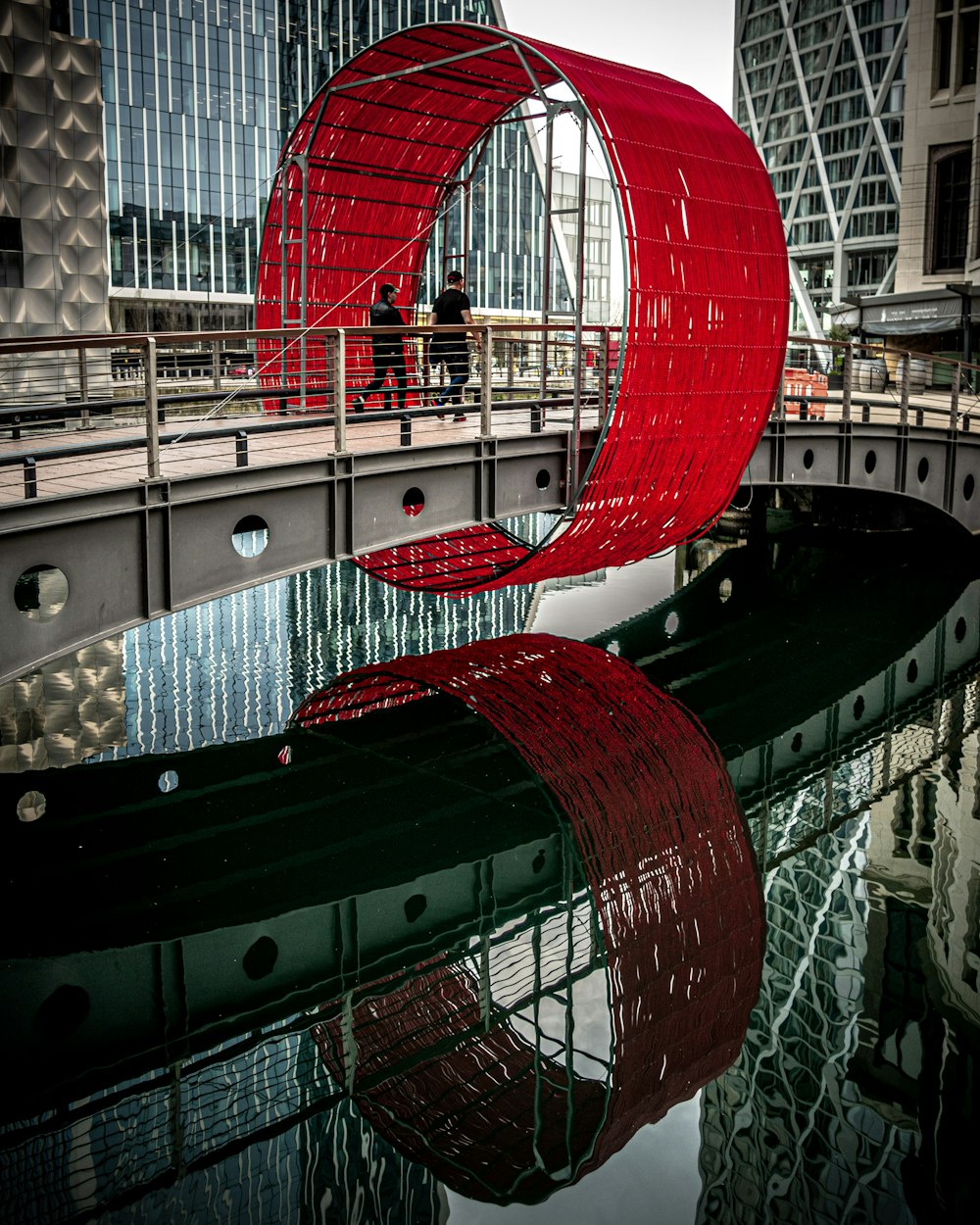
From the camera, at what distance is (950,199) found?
206ft

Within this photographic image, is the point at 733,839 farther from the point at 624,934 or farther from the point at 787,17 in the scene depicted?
the point at 787,17

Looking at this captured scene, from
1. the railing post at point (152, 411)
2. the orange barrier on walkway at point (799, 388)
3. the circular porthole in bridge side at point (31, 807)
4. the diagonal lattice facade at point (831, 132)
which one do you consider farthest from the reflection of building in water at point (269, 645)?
the diagonal lattice facade at point (831, 132)

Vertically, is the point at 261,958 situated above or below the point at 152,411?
below

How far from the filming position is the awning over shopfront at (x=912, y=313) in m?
51.3

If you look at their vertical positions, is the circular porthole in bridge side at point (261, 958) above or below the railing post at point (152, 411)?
below

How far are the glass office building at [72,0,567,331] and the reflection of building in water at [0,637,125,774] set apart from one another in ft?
202

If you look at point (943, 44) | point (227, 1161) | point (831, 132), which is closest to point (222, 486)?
point (227, 1161)

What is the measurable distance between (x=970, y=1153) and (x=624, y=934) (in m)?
3.15

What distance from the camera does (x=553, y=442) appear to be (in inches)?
601

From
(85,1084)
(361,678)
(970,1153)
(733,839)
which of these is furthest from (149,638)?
(970,1153)

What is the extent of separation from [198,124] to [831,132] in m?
55.1

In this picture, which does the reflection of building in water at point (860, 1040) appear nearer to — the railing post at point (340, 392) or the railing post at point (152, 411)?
the railing post at point (340, 392)

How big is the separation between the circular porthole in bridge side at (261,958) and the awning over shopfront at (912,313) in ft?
159

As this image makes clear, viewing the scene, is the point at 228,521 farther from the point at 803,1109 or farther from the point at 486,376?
the point at 803,1109
